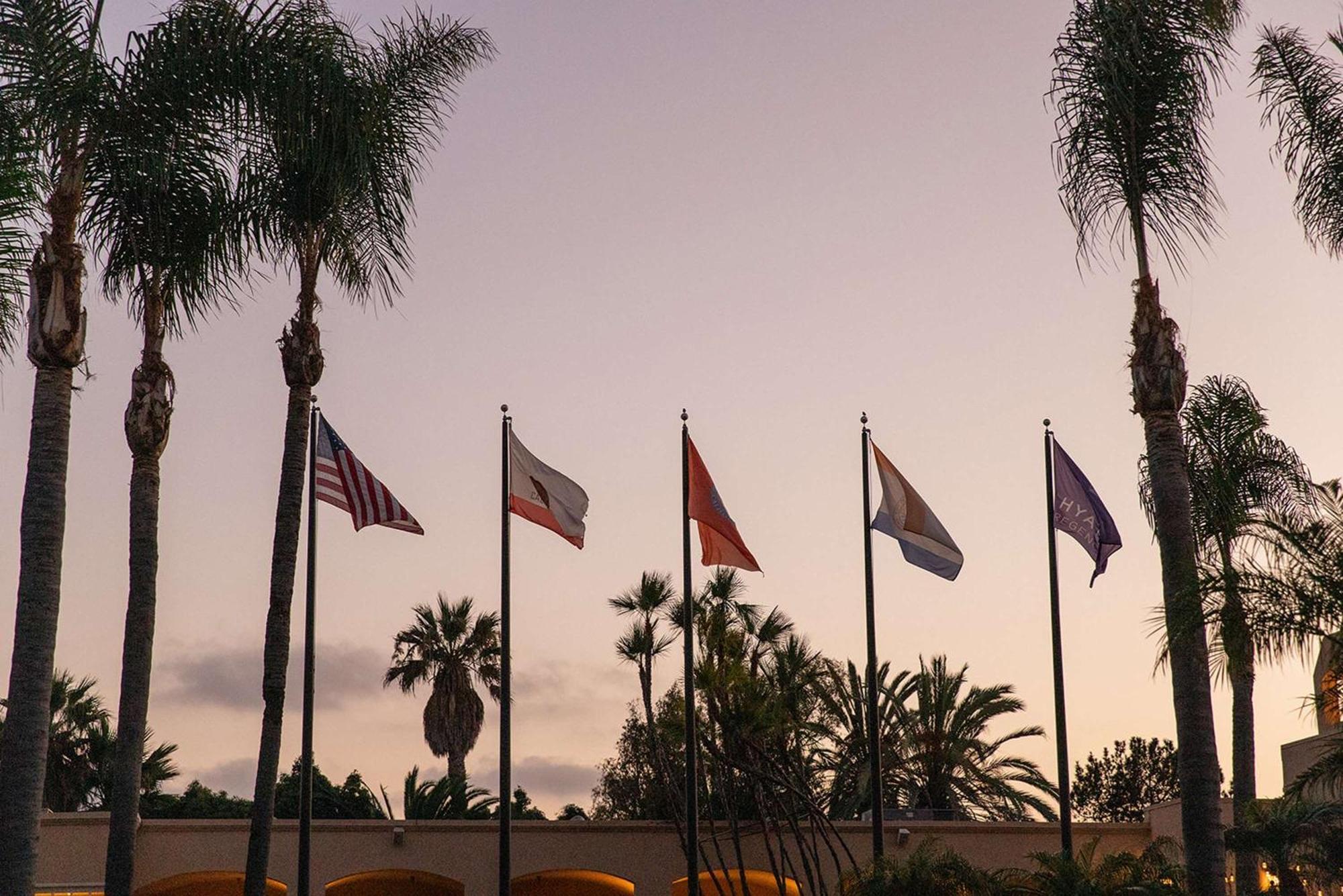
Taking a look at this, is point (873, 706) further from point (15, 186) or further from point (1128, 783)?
point (1128, 783)

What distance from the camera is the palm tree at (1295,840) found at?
18.8m

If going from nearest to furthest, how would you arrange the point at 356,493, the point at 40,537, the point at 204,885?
the point at 40,537 < the point at 356,493 < the point at 204,885

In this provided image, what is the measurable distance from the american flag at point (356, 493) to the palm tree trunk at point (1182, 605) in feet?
33.4

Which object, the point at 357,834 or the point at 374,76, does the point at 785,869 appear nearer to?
the point at 357,834

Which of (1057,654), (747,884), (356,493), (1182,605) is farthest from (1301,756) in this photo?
(356,493)

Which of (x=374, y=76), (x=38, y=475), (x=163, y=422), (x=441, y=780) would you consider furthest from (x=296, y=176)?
(x=441, y=780)

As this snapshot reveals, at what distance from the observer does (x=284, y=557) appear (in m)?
21.5

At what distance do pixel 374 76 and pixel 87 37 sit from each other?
6.70m

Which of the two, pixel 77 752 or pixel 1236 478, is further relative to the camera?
pixel 77 752

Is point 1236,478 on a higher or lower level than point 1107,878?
higher

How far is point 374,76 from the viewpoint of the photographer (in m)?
20.1

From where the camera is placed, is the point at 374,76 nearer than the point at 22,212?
No

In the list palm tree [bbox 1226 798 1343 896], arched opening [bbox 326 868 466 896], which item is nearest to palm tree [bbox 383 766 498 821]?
arched opening [bbox 326 868 466 896]

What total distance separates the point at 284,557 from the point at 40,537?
346 inches
